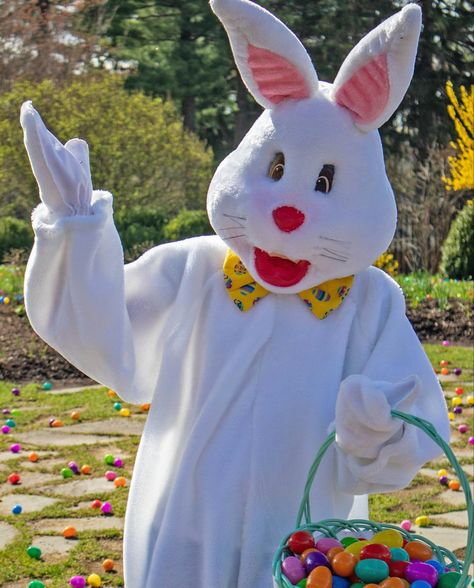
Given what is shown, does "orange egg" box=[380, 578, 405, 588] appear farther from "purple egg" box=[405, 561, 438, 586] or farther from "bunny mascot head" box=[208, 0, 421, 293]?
"bunny mascot head" box=[208, 0, 421, 293]

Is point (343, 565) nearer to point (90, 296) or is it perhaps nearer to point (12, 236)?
point (90, 296)

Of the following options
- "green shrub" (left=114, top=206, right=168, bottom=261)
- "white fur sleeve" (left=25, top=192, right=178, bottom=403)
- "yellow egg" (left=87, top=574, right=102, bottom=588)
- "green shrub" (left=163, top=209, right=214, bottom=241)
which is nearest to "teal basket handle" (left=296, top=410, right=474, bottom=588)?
"white fur sleeve" (left=25, top=192, right=178, bottom=403)

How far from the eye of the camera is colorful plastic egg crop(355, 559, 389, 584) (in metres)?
2.31

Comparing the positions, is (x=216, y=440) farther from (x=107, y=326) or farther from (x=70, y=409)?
(x=70, y=409)

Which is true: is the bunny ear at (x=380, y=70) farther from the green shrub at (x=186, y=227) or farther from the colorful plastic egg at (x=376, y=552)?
the green shrub at (x=186, y=227)

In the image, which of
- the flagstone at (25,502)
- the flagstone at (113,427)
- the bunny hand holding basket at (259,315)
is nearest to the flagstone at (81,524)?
the flagstone at (25,502)

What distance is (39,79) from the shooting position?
18.4m

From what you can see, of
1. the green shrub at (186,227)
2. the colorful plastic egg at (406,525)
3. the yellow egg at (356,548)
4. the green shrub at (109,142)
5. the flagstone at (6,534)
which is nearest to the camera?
the yellow egg at (356,548)

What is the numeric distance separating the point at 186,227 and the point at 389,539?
12442mm

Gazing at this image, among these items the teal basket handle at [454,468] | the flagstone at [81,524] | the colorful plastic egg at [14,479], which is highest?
the teal basket handle at [454,468]

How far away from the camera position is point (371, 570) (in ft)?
7.55

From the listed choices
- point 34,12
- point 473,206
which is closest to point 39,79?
point 34,12

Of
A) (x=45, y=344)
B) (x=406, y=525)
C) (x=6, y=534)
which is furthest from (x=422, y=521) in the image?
(x=45, y=344)

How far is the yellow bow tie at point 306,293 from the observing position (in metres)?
2.79
